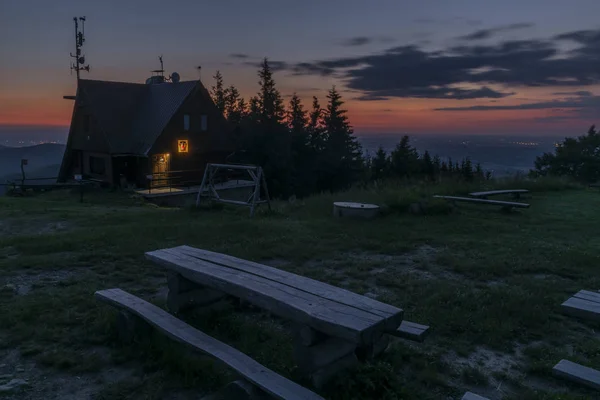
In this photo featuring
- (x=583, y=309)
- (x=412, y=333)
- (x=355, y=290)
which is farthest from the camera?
(x=355, y=290)

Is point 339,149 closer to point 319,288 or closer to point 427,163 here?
point 427,163

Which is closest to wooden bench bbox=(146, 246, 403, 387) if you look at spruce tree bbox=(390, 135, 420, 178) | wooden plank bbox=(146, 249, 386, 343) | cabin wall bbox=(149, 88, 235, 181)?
wooden plank bbox=(146, 249, 386, 343)

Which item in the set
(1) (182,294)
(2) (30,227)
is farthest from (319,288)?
(2) (30,227)

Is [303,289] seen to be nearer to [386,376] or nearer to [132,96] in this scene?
[386,376]

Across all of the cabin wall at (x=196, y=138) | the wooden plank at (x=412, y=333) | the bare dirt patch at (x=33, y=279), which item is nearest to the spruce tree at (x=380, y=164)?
the cabin wall at (x=196, y=138)

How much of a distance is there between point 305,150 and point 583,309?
39.7 meters

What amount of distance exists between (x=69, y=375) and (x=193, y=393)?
3.99 ft

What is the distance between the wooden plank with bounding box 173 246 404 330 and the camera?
3.35 m

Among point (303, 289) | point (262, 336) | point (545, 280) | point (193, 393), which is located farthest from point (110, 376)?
point (545, 280)

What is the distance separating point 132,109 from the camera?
29141 mm

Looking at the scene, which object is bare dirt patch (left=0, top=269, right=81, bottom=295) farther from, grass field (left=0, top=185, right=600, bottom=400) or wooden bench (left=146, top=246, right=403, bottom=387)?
wooden bench (left=146, top=246, right=403, bottom=387)

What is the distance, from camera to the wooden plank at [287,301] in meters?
3.11

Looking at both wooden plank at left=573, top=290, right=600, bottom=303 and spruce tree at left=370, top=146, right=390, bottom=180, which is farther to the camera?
spruce tree at left=370, top=146, right=390, bottom=180

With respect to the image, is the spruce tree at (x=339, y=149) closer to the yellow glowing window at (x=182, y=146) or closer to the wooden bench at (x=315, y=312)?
the yellow glowing window at (x=182, y=146)
